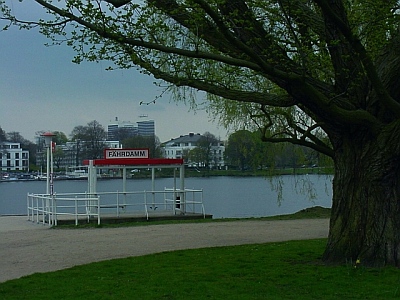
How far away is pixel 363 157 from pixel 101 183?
213 ft

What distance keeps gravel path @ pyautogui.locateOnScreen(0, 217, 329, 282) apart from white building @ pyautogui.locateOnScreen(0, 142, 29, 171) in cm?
4801

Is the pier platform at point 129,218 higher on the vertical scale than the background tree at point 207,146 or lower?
lower

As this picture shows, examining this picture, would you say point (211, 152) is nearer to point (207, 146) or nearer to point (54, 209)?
point (207, 146)

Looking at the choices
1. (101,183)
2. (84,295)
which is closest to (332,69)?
(84,295)

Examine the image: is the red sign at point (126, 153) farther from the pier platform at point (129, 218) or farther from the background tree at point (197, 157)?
the background tree at point (197, 157)


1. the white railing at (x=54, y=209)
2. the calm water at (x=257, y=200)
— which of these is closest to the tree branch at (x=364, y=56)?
the white railing at (x=54, y=209)

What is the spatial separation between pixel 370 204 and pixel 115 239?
858cm

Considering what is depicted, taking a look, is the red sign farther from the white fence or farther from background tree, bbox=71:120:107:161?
background tree, bbox=71:120:107:161

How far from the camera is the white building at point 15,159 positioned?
72.7 metres

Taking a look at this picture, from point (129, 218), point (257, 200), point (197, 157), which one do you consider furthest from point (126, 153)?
point (197, 157)

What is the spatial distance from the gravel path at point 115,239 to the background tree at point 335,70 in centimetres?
468

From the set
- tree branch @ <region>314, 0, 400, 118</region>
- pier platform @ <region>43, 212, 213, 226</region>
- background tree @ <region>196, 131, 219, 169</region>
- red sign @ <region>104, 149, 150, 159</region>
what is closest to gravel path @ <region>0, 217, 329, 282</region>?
pier platform @ <region>43, 212, 213, 226</region>

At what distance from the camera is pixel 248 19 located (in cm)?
1271

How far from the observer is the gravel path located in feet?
51.6
